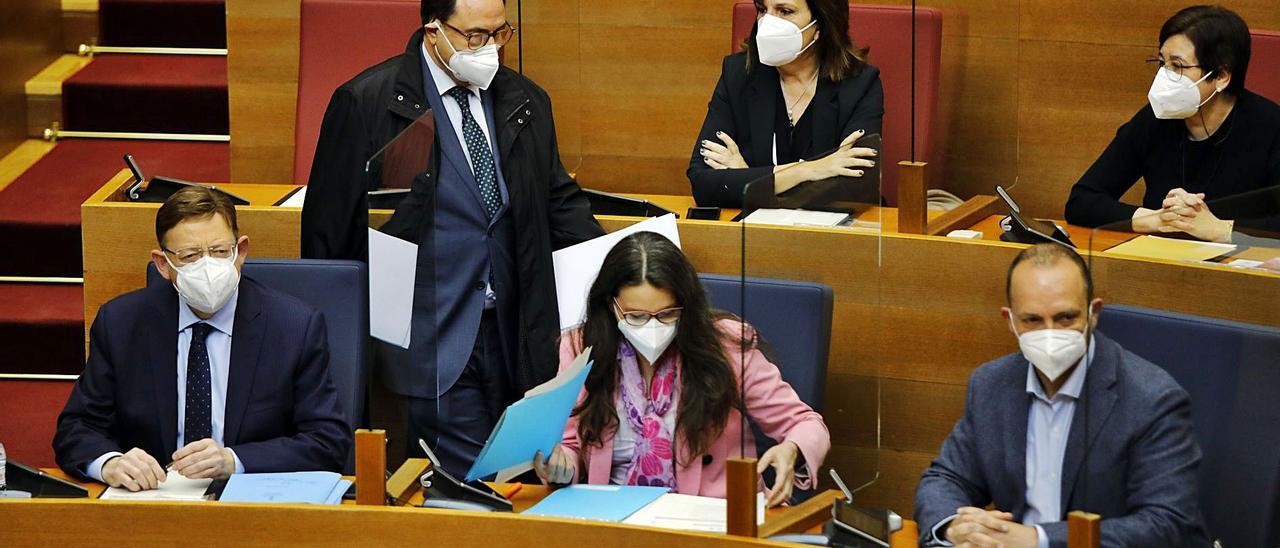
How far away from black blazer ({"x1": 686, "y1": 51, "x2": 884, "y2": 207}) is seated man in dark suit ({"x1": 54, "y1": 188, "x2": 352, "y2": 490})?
3.02 ft

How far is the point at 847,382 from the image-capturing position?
8.18 feet

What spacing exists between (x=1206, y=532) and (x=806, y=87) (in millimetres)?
1456

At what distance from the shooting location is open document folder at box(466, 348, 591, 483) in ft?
7.46

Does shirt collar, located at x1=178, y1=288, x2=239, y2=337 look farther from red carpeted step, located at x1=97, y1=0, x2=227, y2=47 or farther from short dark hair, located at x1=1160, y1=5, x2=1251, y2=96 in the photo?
red carpeted step, located at x1=97, y1=0, x2=227, y2=47

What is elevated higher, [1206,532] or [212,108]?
[212,108]

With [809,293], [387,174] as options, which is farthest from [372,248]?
[809,293]

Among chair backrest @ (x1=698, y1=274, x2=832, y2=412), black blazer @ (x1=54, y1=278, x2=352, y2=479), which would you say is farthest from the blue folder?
black blazer @ (x1=54, y1=278, x2=352, y2=479)

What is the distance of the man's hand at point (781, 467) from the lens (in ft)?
7.75

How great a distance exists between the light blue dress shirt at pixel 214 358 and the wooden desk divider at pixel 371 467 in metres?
0.53

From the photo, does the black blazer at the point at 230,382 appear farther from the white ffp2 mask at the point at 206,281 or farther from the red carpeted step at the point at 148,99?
the red carpeted step at the point at 148,99

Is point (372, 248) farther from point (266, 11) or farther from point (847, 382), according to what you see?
point (266, 11)

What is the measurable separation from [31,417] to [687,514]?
2.17 meters

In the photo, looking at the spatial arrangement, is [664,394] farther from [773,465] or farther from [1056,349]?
[1056,349]

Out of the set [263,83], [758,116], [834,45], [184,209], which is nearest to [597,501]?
[184,209]
